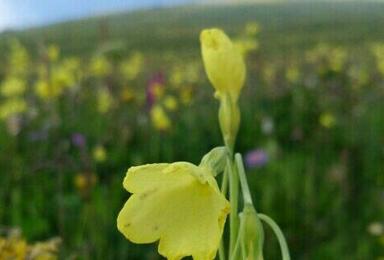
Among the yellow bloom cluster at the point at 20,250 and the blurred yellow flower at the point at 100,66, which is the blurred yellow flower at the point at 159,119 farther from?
the yellow bloom cluster at the point at 20,250

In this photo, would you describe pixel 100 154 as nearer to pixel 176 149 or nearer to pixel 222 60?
pixel 176 149

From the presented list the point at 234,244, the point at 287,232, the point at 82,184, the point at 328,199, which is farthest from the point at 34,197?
the point at 234,244

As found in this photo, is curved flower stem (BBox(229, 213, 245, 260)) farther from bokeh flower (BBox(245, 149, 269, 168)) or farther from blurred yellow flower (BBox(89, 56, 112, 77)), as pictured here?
blurred yellow flower (BBox(89, 56, 112, 77))

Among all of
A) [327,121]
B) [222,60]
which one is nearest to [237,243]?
[222,60]

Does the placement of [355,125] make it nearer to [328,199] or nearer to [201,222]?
[328,199]

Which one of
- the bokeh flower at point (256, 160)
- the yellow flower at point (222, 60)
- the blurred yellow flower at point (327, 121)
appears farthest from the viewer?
the blurred yellow flower at point (327, 121)

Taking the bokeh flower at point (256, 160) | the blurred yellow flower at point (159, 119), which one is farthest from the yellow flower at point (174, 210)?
the blurred yellow flower at point (159, 119)
